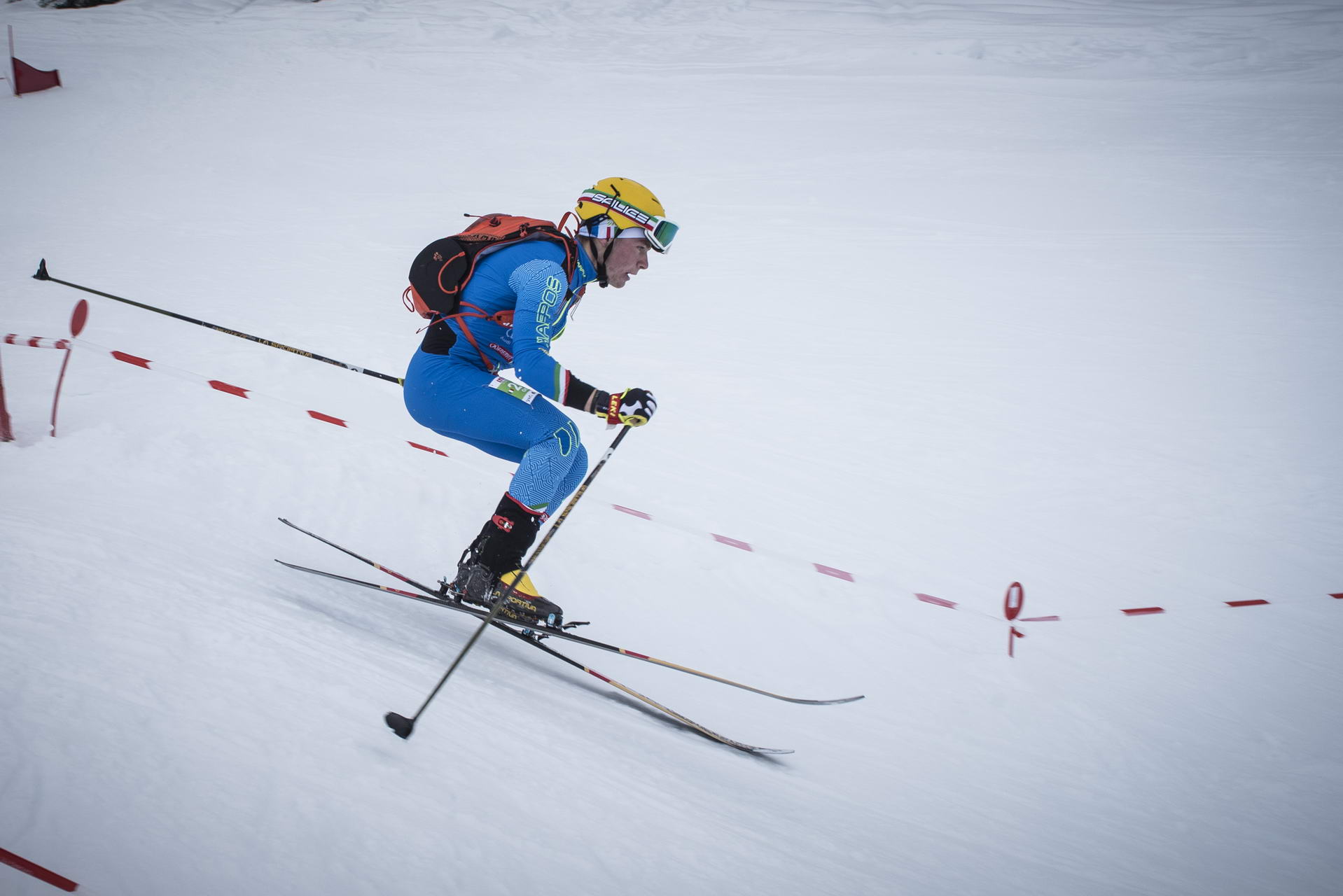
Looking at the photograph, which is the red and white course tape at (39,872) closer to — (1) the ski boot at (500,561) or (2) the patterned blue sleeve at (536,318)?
(1) the ski boot at (500,561)

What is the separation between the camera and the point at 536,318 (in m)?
3.00

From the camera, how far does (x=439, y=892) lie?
188 centimetres

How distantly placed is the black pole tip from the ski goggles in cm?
204

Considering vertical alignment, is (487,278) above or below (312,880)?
above

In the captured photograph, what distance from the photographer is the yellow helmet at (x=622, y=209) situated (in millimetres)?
3264

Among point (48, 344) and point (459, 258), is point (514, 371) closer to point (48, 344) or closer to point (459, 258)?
point (459, 258)

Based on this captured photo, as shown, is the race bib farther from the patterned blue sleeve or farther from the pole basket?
the pole basket

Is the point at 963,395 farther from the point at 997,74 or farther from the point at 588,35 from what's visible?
the point at 588,35

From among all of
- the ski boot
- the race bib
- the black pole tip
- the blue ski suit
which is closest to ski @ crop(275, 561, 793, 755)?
the ski boot

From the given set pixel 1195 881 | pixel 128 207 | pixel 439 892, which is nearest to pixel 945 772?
pixel 1195 881

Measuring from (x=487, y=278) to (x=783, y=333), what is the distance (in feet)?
18.9

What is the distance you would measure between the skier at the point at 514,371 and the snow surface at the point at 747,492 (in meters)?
0.49

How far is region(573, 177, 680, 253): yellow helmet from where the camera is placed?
3.26m

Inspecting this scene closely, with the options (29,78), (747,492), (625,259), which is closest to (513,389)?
(625,259)
